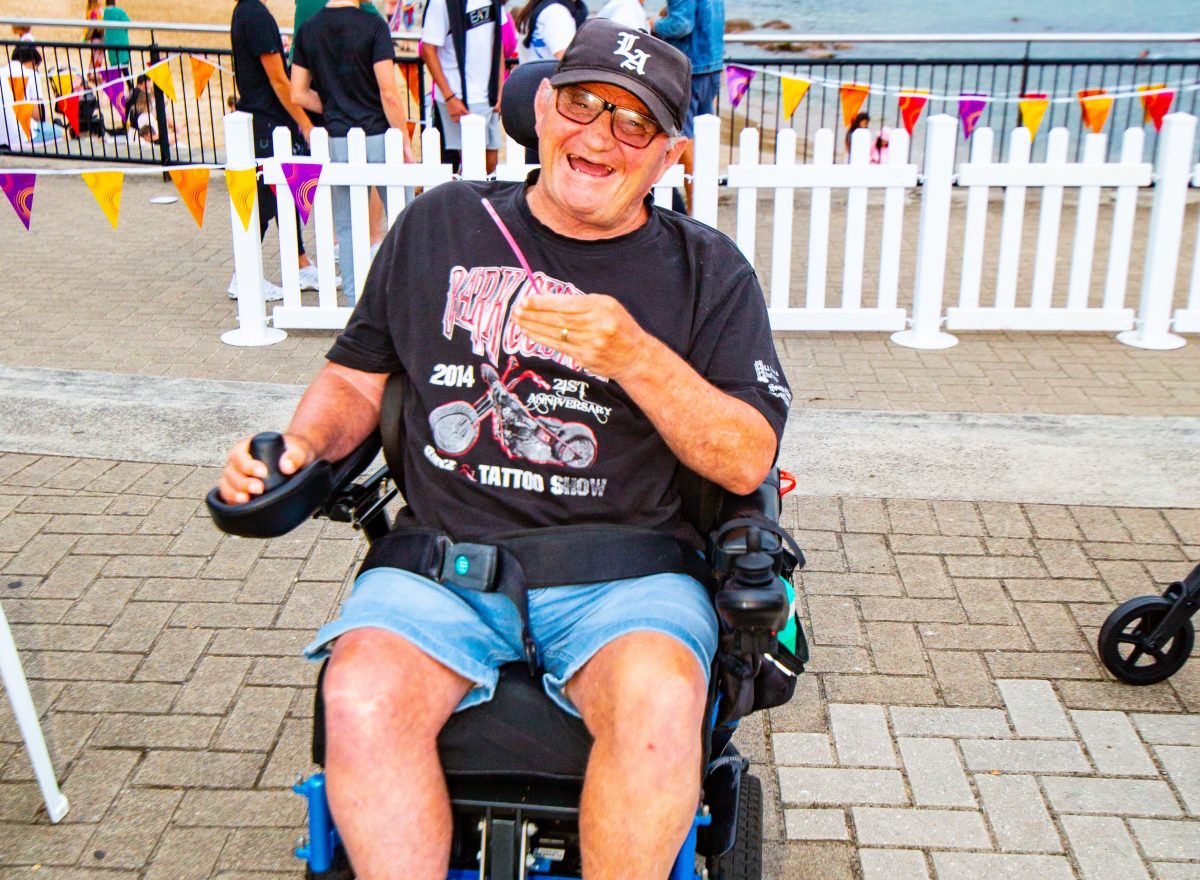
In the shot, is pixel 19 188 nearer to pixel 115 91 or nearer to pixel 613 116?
pixel 613 116

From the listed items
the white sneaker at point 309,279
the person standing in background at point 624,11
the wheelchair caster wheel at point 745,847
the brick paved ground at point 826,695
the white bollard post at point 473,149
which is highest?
the person standing in background at point 624,11

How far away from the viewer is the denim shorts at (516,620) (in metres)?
2.15

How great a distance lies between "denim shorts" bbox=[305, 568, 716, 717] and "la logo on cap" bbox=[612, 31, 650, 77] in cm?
94

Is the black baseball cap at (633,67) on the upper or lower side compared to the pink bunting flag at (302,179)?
upper

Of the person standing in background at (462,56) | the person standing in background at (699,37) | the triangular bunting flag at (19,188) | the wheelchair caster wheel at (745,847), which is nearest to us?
the wheelchair caster wheel at (745,847)

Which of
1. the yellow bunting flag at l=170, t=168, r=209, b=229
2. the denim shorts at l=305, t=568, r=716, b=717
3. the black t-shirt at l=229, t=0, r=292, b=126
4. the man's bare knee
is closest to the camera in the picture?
the man's bare knee

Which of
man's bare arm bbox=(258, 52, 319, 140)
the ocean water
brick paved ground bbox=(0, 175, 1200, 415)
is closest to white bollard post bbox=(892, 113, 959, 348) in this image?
brick paved ground bbox=(0, 175, 1200, 415)

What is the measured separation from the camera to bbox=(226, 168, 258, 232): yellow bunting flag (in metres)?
5.84

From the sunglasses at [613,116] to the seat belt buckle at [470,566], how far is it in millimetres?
814

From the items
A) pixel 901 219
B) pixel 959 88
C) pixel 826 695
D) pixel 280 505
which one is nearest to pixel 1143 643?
pixel 826 695

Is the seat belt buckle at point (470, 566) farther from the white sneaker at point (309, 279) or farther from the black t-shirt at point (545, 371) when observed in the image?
the white sneaker at point (309, 279)

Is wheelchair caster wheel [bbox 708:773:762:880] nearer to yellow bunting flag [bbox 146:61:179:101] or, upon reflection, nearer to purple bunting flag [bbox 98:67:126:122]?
yellow bunting flag [bbox 146:61:179:101]

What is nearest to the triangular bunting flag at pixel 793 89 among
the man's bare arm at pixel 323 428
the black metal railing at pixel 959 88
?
the black metal railing at pixel 959 88

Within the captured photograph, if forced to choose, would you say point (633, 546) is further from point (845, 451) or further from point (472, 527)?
point (845, 451)
